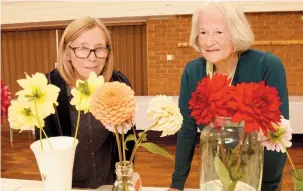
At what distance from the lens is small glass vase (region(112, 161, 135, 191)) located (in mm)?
832

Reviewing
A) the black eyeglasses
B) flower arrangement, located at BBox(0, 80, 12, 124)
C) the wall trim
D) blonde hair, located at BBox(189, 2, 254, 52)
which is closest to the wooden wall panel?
the wall trim

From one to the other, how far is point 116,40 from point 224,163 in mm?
6458

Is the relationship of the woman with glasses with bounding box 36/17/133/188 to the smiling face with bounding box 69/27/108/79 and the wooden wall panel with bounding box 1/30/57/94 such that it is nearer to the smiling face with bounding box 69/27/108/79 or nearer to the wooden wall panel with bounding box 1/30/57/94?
the smiling face with bounding box 69/27/108/79

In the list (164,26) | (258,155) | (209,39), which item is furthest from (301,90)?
(258,155)

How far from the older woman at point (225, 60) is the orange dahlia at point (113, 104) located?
704mm

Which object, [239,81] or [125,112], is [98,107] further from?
[239,81]

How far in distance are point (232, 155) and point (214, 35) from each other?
701mm

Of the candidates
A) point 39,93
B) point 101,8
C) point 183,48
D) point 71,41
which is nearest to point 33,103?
point 39,93

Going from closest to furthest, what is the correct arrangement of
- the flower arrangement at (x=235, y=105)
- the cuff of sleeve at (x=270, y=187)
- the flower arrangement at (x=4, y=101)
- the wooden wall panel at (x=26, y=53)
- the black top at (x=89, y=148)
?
the flower arrangement at (x=235, y=105), the flower arrangement at (x=4, y=101), the cuff of sleeve at (x=270, y=187), the black top at (x=89, y=148), the wooden wall panel at (x=26, y=53)

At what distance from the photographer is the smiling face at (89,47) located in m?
1.36

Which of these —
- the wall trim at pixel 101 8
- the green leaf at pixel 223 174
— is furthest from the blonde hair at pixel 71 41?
the wall trim at pixel 101 8

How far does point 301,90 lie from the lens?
6137 mm

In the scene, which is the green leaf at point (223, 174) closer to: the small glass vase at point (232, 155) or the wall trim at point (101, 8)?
the small glass vase at point (232, 155)

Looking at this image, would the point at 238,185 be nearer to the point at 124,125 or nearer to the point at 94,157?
the point at 124,125
